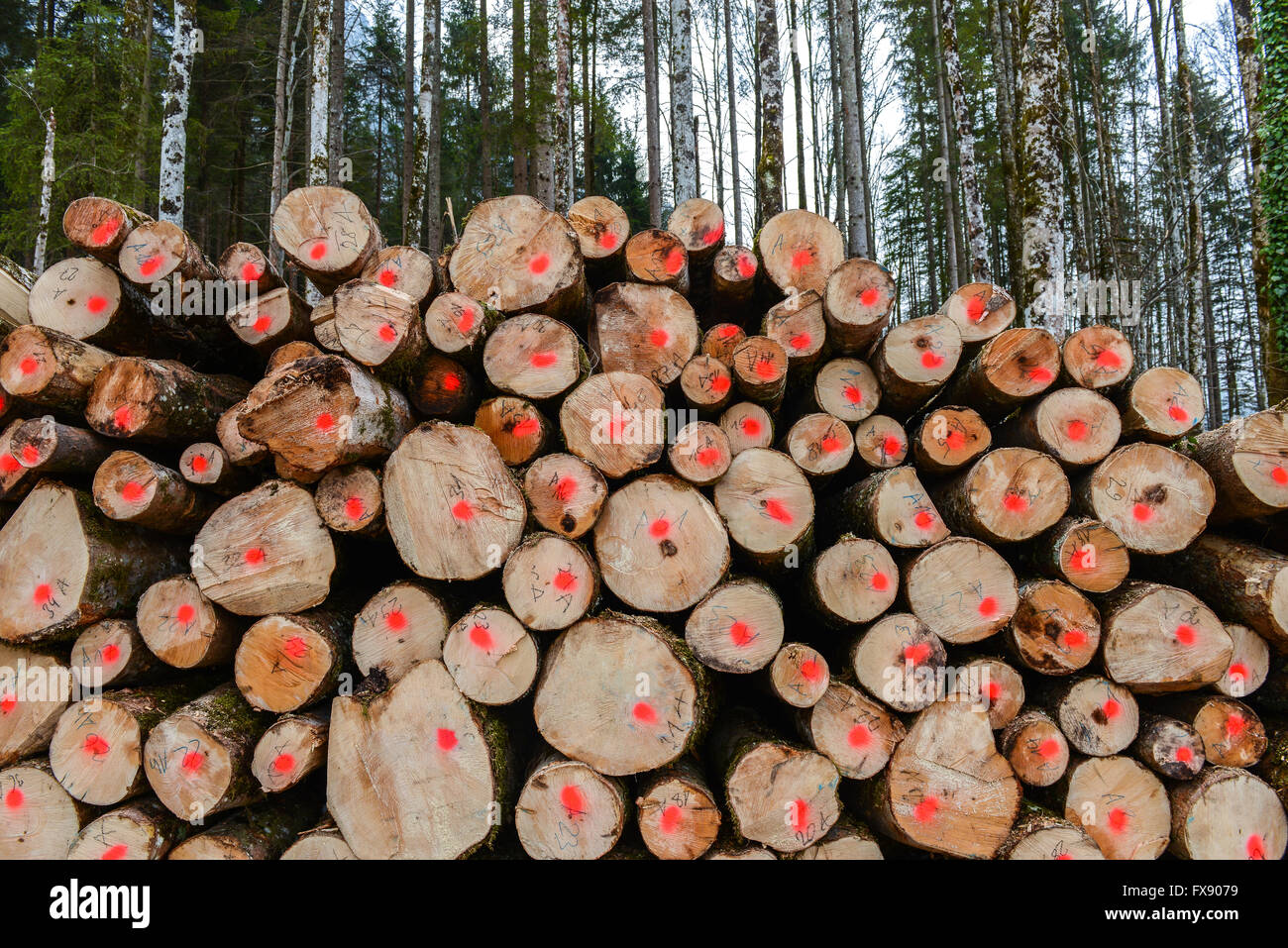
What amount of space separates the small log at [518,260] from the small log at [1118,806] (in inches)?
114

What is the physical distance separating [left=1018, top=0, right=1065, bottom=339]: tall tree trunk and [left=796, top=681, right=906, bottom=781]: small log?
5.21m

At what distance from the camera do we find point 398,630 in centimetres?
266

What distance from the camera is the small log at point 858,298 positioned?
3.05 m

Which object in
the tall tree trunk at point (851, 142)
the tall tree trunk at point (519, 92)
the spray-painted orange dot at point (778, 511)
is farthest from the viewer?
the tall tree trunk at point (519, 92)

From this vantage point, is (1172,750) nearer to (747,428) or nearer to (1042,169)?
(747,428)

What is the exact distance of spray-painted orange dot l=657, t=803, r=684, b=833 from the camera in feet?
8.11

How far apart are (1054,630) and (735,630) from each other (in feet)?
4.26

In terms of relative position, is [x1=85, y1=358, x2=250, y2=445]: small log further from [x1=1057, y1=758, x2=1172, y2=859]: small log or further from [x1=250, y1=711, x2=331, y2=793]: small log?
[x1=1057, y1=758, x2=1172, y2=859]: small log

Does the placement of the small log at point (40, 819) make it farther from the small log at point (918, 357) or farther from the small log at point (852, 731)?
the small log at point (918, 357)

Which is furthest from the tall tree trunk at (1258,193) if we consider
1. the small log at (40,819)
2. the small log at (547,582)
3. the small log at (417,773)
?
the small log at (40,819)
